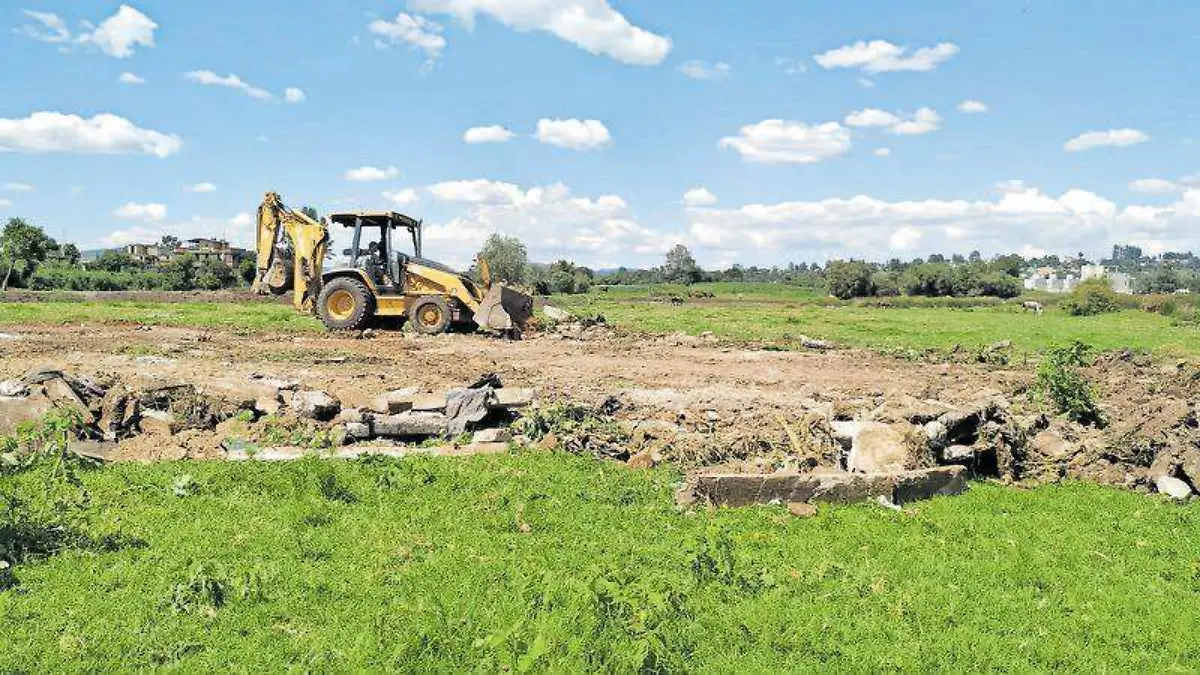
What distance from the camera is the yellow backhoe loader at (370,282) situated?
74.8 ft

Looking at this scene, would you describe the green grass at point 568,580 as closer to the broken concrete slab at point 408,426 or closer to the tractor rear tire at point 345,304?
the broken concrete slab at point 408,426

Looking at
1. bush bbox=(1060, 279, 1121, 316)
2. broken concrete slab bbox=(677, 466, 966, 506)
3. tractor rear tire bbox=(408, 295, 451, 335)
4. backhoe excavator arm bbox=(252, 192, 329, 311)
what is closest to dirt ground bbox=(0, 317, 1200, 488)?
tractor rear tire bbox=(408, 295, 451, 335)

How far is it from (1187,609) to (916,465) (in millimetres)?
3478

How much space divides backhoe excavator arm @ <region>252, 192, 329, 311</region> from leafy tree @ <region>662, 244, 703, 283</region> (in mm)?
93655

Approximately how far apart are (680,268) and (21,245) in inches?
3065

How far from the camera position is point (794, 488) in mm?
8969

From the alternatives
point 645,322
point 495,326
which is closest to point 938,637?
point 495,326

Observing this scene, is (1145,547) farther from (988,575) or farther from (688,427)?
(688,427)

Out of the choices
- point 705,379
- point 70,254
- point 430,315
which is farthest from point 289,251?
point 70,254

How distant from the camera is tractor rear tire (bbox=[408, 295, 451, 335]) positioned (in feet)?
73.9

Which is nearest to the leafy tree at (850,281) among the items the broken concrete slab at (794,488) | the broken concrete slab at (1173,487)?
the broken concrete slab at (1173,487)

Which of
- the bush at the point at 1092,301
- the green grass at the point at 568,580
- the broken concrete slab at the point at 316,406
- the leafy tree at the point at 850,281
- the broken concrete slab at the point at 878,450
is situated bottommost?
the green grass at the point at 568,580

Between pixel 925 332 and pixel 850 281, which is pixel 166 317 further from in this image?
pixel 850 281

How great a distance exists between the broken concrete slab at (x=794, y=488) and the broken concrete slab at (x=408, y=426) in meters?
3.82
